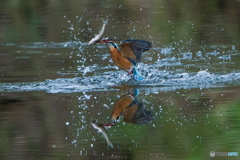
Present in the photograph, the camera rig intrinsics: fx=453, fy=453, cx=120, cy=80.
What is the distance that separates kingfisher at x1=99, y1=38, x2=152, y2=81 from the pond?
0.14 m

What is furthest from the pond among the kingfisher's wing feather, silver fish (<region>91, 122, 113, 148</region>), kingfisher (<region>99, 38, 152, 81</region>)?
the kingfisher's wing feather

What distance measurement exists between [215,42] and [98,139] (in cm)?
427

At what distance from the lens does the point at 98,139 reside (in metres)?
3.19

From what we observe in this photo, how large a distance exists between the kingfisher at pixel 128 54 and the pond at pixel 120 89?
5.5 inches

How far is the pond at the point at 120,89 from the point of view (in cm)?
310

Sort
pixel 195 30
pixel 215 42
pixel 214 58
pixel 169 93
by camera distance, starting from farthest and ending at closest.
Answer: pixel 195 30 → pixel 215 42 → pixel 214 58 → pixel 169 93

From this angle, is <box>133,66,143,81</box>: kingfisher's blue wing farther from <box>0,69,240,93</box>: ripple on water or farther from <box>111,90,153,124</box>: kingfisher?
<box>111,90,153,124</box>: kingfisher

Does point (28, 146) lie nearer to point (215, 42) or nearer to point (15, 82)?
point (15, 82)

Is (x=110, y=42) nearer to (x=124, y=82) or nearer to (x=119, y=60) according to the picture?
(x=119, y=60)

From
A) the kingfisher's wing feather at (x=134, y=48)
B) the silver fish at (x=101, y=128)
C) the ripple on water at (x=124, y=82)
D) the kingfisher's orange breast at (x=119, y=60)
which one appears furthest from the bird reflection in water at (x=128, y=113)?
the kingfisher's orange breast at (x=119, y=60)

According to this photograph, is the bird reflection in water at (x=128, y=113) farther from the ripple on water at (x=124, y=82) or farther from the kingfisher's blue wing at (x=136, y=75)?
the kingfisher's blue wing at (x=136, y=75)

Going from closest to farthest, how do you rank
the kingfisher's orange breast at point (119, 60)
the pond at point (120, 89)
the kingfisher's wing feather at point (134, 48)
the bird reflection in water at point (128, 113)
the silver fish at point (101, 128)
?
the pond at point (120, 89), the silver fish at point (101, 128), the bird reflection in water at point (128, 113), the kingfisher's wing feather at point (134, 48), the kingfisher's orange breast at point (119, 60)

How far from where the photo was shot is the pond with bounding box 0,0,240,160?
10.2 feet

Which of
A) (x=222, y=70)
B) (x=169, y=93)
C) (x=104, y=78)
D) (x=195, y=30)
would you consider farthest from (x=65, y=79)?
(x=195, y=30)
